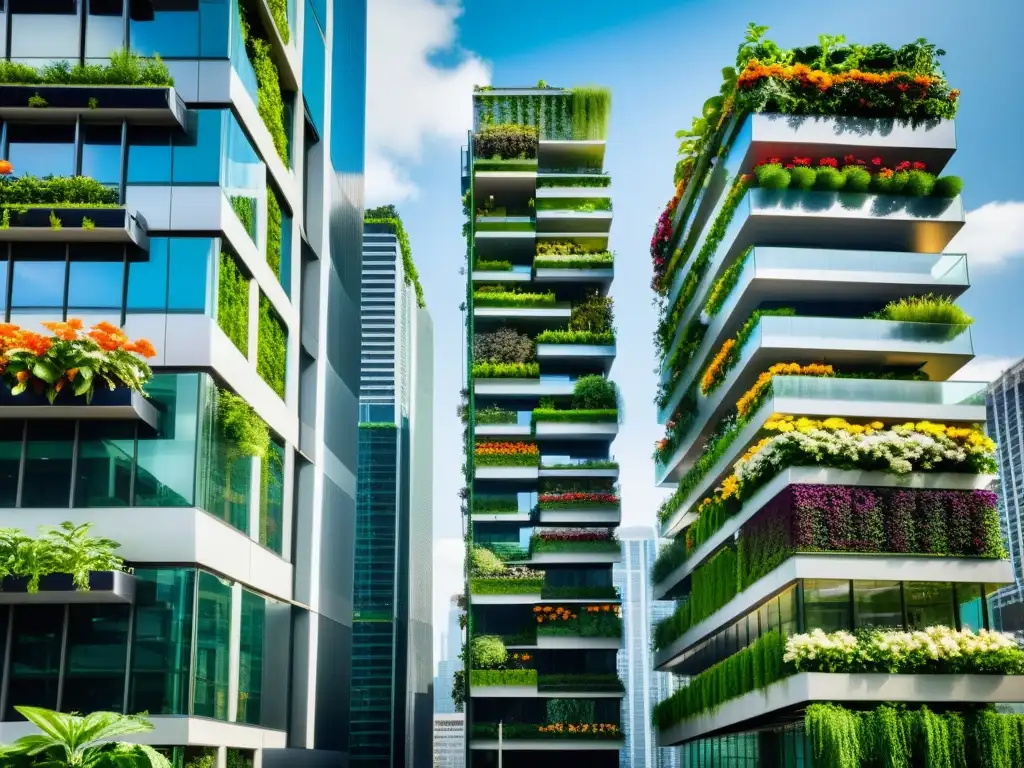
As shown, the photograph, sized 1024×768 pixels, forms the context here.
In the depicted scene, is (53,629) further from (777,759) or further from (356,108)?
(356,108)

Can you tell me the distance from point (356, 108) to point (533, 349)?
15670 mm

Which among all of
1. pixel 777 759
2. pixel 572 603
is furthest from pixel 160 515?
pixel 572 603

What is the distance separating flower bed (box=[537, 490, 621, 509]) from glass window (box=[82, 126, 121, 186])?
103 feet

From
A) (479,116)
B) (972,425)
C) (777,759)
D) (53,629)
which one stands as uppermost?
(479,116)

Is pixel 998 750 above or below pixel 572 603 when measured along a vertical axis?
below

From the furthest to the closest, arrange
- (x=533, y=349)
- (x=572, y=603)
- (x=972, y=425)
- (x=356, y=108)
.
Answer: (x=533, y=349) < (x=572, y=603) < (x=356, y=108) < (x=972, y=425)

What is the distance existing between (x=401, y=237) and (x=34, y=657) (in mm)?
60963

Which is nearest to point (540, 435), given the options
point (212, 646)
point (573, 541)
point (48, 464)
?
point (573, 541)

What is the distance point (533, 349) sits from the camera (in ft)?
205

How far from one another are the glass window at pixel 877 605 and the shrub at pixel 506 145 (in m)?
34.7

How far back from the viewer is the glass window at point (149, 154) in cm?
3161

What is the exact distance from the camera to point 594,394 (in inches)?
2409

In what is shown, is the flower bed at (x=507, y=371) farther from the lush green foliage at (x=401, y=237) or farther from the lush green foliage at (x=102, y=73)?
the lush green foliage at (x=102, y=73)

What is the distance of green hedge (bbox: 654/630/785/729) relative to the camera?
1353 inches
